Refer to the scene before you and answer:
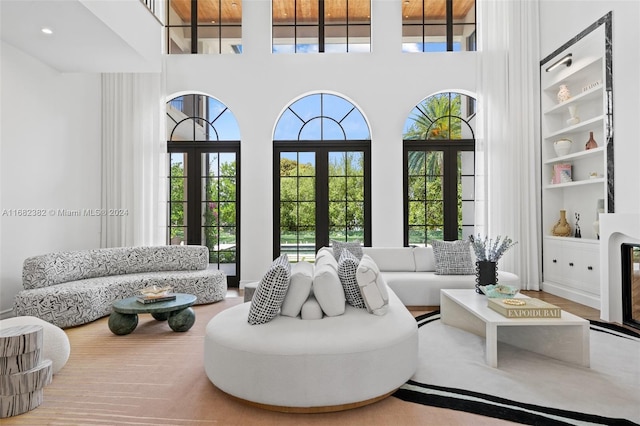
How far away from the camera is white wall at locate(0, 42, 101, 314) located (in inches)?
165

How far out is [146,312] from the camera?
337cm

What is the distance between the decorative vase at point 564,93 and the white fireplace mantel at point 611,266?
1937 millimetres

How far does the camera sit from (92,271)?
4.61 metres

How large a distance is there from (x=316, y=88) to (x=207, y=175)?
223cm

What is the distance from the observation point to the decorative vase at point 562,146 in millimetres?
5098

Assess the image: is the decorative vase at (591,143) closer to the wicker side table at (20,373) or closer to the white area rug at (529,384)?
the white area rug at (529,384)

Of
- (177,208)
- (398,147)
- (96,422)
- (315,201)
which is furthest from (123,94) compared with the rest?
(96,422)

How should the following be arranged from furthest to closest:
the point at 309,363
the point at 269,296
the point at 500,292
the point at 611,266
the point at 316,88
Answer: the point at 316,88, the point at 611,266, the point at 500,292, the point at 269,296, the point at 309,363

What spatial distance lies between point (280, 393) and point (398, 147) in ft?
14.9

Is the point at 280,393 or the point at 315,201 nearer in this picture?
the point at 280,393

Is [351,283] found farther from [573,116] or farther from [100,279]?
[573,116]

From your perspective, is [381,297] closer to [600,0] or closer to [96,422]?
[96,422]

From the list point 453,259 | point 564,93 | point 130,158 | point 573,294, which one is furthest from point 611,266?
point 130,158

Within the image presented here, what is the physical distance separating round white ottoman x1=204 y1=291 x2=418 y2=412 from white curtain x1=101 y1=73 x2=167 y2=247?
412 centimetres
